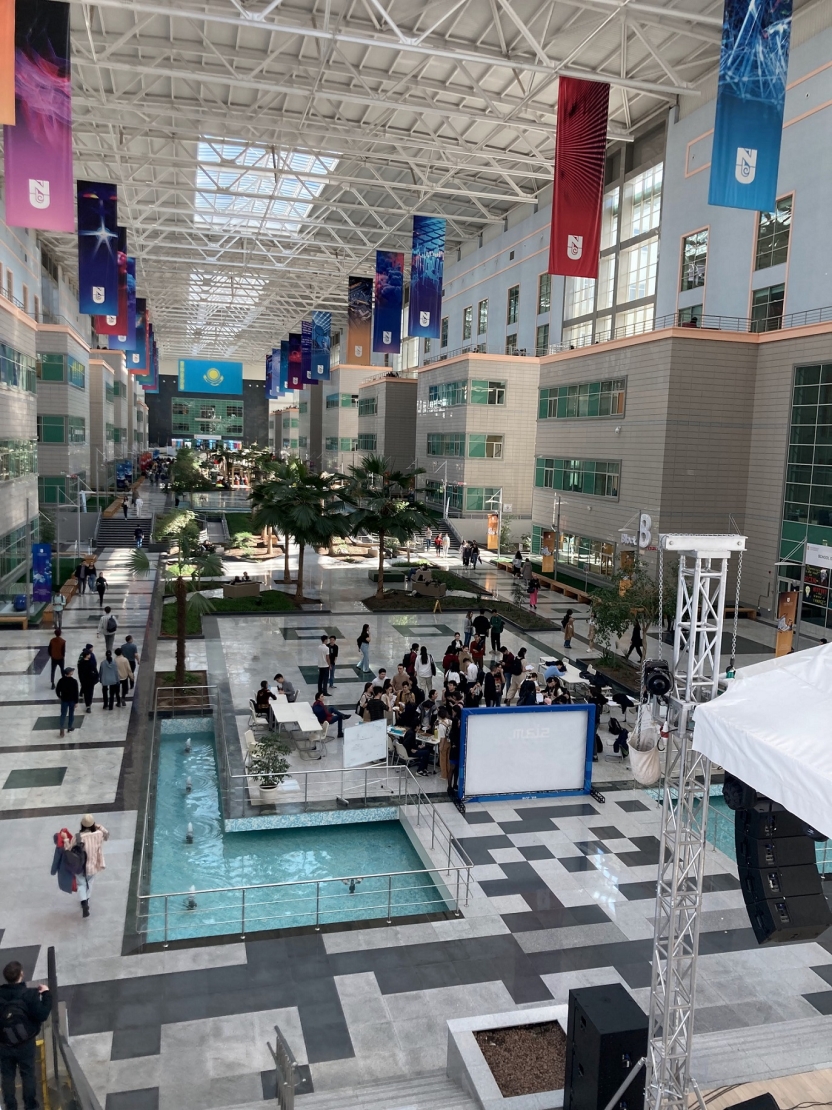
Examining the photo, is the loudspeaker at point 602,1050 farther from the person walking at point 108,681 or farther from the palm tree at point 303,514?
the palm tree at point 303,514

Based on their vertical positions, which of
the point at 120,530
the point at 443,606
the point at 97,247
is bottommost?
the point at 443,606

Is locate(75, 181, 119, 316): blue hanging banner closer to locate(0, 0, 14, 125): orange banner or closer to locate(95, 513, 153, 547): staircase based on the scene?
locate(0, 0, 14, 125): orange banner

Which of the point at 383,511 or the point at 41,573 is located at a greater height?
the point at 383,511

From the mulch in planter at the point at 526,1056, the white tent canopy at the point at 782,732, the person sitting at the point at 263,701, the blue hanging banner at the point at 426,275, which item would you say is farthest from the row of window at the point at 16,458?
the white tent canopy at the point at 782,732

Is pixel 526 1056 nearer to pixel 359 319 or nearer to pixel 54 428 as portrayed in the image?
pixel 54 428

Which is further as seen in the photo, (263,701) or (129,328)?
(129,328)

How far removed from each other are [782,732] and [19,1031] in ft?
19.2

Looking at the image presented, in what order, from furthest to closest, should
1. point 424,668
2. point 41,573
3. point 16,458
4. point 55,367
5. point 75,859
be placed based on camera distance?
point 55,367 < point 16,458 < point 41,573 < point 424,668 < point 75,859

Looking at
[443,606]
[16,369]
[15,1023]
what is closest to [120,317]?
[16,369]

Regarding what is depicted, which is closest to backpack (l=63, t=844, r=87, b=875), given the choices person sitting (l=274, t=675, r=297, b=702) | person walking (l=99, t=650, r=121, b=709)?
person sitting (l=274, t=675, r=297, b=702)

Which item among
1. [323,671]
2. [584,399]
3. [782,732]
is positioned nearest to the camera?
[782,732]

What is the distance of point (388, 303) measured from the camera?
1523 inches

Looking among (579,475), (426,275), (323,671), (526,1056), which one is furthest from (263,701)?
(426,275)

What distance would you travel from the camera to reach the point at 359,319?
46.7 metres
